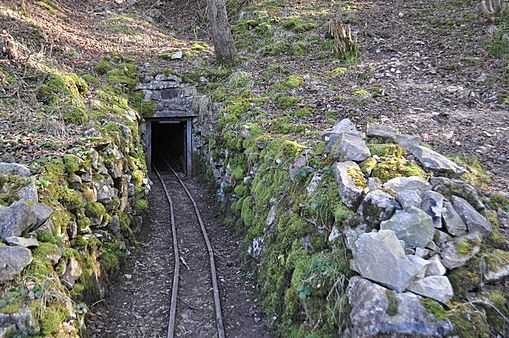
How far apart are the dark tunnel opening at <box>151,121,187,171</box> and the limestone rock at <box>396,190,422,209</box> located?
13.0 meters

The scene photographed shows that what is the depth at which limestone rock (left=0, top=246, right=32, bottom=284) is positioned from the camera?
14.9ft

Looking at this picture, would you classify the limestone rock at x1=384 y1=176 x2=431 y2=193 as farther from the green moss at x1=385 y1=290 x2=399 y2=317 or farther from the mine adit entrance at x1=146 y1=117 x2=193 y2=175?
the mine adit entrance at x1=146 y1=117 x2=193 y2=175

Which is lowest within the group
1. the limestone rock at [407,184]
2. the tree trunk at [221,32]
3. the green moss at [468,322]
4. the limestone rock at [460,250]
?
the green moss at [468,322]

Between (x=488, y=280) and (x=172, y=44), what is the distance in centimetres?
1637

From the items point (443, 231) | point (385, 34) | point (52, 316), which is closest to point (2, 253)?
point (52, 316)

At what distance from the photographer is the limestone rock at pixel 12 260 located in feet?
14.9

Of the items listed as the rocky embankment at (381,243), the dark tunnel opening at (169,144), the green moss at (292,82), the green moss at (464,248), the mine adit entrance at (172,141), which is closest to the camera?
the rocky embankment at (381,243)

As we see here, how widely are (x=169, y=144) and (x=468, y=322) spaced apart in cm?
1778

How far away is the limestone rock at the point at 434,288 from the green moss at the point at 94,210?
5273 mm

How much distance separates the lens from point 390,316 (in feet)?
12.8

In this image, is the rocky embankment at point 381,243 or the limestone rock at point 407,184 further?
the limestone rock at point 407,184

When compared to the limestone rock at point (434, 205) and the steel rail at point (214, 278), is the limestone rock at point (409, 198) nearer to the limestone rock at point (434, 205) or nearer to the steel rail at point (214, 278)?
the limestone rock at point (434, 205)

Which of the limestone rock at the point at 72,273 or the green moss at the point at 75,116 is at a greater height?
the green moss at the point at 75,116

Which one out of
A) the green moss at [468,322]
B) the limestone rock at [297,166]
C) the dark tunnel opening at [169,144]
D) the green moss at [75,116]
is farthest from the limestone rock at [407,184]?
the dark tunnel opening at [169,144]
